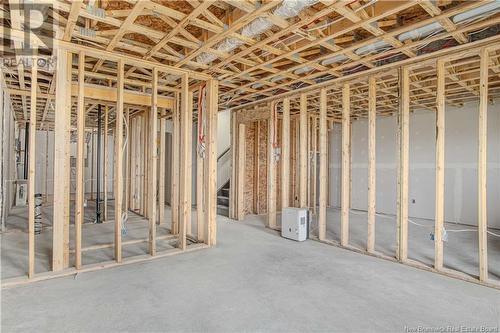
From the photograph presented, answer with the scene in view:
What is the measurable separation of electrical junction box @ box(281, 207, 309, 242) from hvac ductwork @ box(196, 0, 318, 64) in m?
2.89

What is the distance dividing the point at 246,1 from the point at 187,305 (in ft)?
9.47

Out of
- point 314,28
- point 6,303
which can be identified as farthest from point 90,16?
point 6,303

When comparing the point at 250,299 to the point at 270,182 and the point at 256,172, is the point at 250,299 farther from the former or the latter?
the point at 256,172

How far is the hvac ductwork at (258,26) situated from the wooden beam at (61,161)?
169cm

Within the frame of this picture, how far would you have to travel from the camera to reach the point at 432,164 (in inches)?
285

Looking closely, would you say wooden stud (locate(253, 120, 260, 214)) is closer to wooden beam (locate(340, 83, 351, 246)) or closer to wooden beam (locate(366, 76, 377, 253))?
wooden beam (locate(340, 83, 351, 246))

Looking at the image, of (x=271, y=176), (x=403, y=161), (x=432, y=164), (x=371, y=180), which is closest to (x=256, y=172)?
(x=271, y=176)

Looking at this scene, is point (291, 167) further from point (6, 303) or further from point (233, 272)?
point (6, 303)

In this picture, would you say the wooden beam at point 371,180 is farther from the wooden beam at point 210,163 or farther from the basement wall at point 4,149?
the basement wall at point 4,149

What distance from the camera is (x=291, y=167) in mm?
8492

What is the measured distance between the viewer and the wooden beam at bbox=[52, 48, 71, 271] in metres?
3.49

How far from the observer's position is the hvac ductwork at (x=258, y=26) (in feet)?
8.86

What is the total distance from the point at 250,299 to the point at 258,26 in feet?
9.23

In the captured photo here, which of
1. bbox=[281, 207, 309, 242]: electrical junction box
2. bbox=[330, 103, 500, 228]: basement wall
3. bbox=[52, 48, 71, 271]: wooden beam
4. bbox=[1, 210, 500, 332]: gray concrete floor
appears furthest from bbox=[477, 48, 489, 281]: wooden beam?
bbox=[52, 48, 71, 271]: wooden beam
